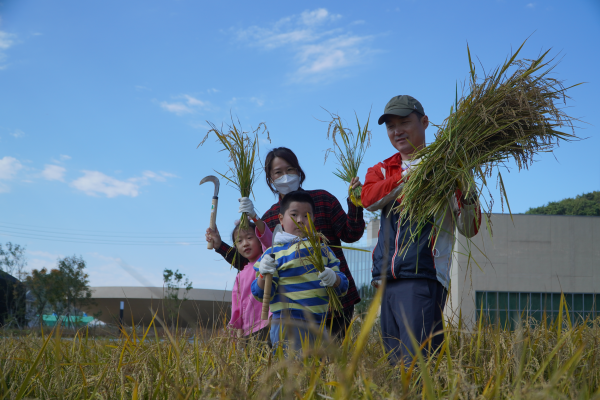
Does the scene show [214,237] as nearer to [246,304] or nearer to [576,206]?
[246,304]

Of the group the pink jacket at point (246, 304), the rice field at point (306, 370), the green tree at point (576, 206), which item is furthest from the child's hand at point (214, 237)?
the green tree at point (576, 206)

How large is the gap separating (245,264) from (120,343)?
1.32 m

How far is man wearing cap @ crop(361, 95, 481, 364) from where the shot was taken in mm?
2283

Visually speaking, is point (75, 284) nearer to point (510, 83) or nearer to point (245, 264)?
point (245, 264)

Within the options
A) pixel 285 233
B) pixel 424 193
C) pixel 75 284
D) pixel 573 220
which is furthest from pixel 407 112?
pixel 573 220

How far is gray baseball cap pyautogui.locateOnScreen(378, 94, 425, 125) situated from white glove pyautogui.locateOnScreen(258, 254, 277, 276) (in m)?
1.00

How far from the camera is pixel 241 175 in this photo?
11.0 ft

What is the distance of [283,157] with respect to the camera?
336 cm

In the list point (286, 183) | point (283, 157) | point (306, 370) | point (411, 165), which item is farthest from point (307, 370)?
point (283, 157)

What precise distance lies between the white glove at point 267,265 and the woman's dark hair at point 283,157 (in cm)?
76

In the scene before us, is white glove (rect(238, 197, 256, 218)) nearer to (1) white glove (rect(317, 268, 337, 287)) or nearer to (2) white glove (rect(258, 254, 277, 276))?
(2) white glove (rect(258, 254, 277, 276))

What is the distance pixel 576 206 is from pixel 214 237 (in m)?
63.5

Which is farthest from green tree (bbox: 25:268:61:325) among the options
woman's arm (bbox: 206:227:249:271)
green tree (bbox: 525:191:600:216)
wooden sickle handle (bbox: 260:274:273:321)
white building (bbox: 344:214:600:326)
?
green tree (bbox: 525:191:600:216)

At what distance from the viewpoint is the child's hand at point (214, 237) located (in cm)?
365
